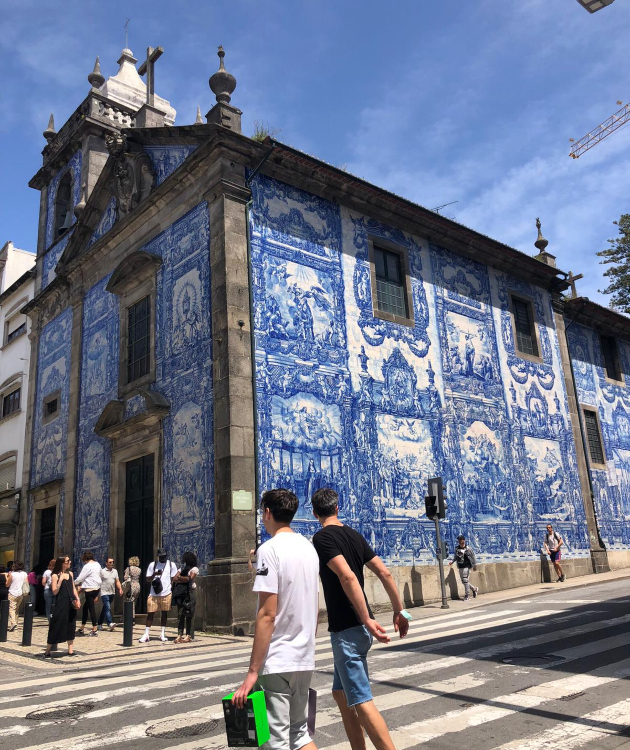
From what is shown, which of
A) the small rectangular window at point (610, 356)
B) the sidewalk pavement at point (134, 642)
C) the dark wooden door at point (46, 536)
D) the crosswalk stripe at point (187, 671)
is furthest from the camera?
the small rectangular window at point (610, 356)

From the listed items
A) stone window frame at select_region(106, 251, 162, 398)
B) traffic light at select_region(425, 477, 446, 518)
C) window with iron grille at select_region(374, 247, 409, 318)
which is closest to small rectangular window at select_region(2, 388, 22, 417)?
stone window frame at select_region(106, 251, 162, 398)

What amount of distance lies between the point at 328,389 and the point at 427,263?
5455 millimetres

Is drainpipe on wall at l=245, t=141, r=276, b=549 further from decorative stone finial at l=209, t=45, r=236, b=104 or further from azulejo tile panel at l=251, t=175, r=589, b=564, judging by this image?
decorative stone finial at l=209, t=45, r=236, b=104

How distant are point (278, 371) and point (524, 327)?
9.94 meters

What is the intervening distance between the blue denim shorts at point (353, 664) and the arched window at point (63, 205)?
823 inches

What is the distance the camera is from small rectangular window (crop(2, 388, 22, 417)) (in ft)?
77.0

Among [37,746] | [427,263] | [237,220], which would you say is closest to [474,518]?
[427,263]

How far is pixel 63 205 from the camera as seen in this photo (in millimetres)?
23016

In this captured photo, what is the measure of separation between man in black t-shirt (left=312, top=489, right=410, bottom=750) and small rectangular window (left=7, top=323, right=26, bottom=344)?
883 inches

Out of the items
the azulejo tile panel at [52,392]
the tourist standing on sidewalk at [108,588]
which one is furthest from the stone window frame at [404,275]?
the azulejo tile panel at [52,392]

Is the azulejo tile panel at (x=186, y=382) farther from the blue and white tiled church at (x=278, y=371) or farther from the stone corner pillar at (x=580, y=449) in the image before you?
the stone corner pillar at (x=580, y=449)

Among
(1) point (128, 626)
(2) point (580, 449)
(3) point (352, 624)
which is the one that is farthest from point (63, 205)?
(3) point (352, 624)

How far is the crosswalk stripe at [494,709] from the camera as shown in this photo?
187 inches

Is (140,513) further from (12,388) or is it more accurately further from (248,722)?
(248,722)
